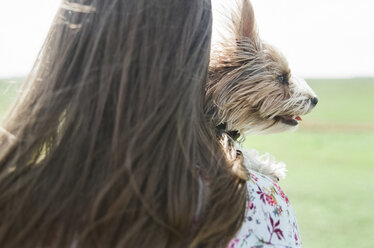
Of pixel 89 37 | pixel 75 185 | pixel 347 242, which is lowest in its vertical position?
pixel 347 242

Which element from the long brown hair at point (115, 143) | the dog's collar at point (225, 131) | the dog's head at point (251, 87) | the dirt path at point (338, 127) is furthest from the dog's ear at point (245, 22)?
the dirt path at point (338, 127)

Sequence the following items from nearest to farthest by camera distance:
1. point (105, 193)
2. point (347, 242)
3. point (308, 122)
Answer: point (105, 193)
point (347, 242)
point (308, 122)

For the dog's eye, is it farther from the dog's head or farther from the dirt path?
the dirt path

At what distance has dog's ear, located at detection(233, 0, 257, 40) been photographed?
2129mm

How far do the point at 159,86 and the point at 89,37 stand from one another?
0.21 meters

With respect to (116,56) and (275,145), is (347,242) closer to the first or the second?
(116,56)

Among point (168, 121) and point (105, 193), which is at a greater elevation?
point (168, 121)

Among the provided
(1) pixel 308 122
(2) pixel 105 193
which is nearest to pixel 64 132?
(2) pixel 105 193

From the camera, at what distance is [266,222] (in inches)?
51.1

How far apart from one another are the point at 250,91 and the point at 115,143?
116cm

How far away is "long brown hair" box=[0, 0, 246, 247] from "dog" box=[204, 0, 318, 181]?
766 mm

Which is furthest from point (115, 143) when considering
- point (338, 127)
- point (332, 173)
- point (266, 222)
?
point (338, 127)

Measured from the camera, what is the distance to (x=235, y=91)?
214 cm

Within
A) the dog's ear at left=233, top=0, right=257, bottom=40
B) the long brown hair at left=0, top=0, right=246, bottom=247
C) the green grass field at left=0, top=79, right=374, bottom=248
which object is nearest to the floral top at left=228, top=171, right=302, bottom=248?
the long brown hair at left=0, top=0, right=246, bottom=247
